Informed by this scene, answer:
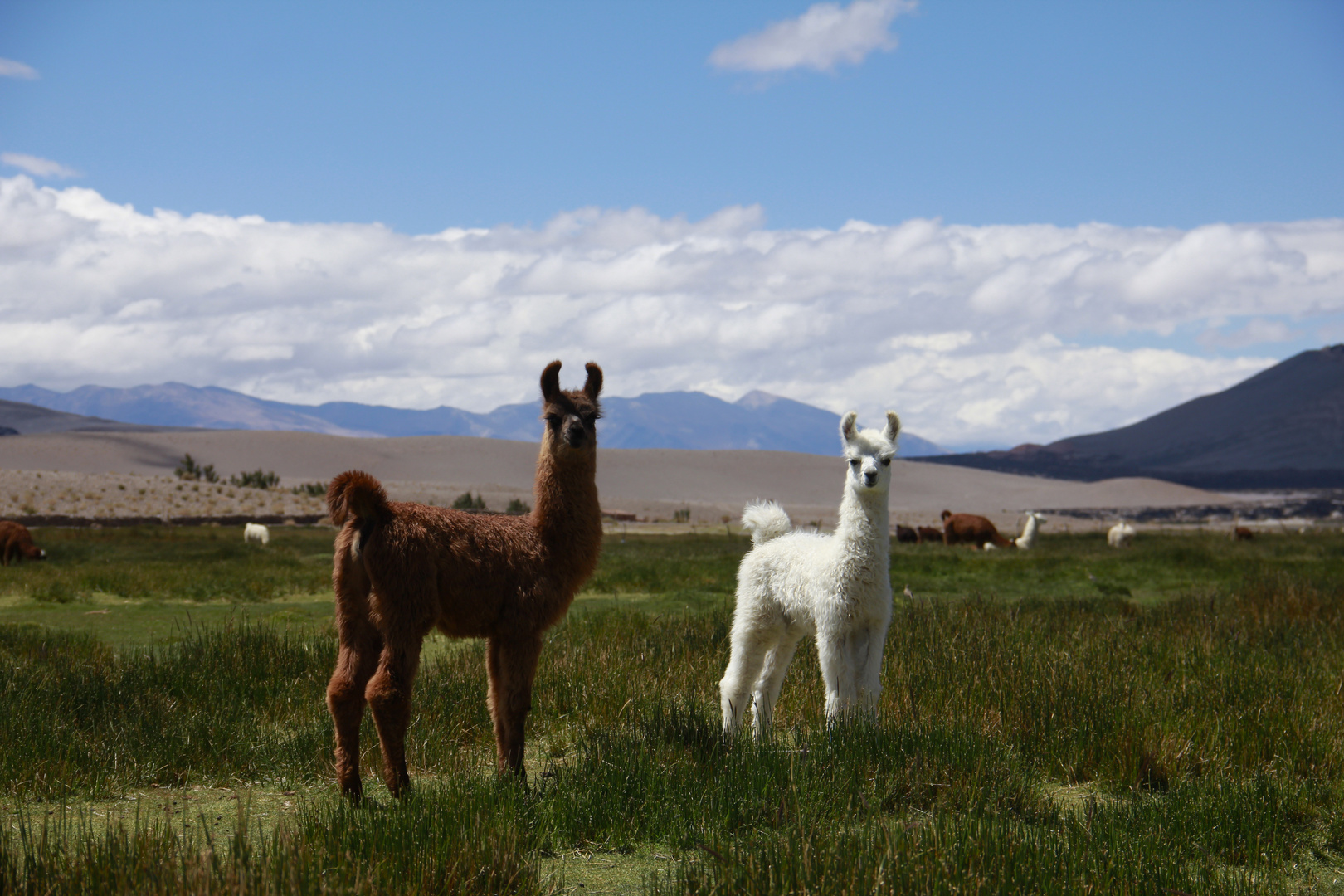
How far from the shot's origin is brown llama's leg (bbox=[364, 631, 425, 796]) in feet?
14.7

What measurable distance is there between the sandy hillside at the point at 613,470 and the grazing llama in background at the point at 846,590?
6923 cm

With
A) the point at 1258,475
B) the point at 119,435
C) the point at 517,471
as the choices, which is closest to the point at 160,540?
the point at 517,471

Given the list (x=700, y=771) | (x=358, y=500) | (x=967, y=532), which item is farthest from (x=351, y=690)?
(x=967, y=532)

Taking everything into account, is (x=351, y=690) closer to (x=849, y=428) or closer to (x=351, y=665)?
(x=351, y=665)

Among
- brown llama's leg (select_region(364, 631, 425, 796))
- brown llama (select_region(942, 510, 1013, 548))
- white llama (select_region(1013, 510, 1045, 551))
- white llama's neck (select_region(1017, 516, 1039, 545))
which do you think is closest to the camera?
brown llama's leg (select_region(364, 631, 425, 796))

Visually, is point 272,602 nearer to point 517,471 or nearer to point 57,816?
point 57,816

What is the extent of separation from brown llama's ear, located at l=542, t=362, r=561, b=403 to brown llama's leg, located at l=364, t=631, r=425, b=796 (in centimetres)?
144

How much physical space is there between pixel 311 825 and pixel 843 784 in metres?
2.54

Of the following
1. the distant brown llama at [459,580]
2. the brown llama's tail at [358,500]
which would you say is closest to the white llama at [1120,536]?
the distant brown llama at [459,580]

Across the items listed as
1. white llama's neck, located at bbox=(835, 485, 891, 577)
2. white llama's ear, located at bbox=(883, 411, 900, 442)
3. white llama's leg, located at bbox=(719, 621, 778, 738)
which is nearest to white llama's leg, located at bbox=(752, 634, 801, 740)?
white llama's leg, located at bbox=(719, 621, 778, 738)

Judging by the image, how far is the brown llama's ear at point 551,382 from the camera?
5.20 m

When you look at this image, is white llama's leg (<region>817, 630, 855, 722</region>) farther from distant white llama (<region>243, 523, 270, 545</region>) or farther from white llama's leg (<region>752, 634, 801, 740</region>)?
distant white llama (<region>243, 523, 270, 545</region>)

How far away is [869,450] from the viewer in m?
5.73

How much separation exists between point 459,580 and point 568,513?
0.78m
